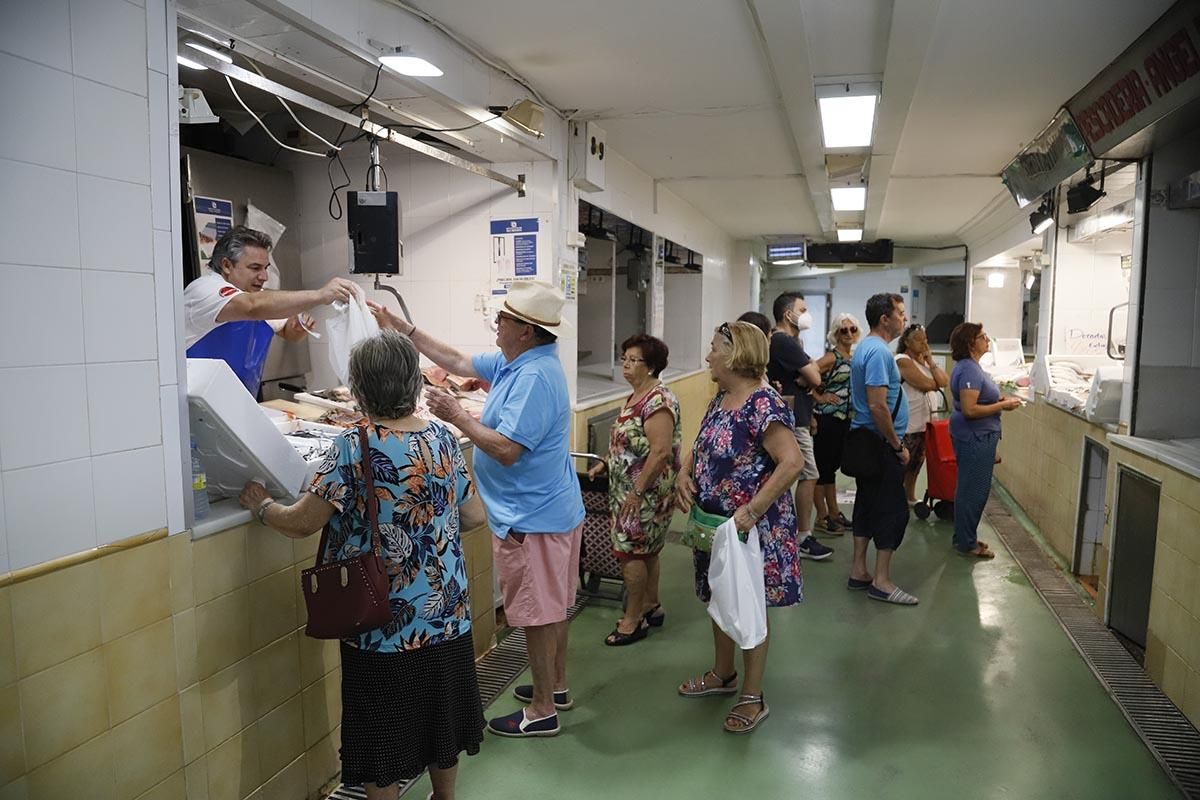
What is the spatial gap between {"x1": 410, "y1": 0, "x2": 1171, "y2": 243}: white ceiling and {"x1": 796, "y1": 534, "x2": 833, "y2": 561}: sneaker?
2.53m

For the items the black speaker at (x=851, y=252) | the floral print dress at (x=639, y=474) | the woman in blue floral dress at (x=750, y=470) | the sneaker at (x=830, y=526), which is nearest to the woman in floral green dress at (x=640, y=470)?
the floral print dress at (x=639, y=474)

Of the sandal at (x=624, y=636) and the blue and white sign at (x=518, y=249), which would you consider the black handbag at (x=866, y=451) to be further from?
the blue and white sign at (x=518, y=249)

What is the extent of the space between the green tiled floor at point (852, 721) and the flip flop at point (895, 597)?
0.22ft

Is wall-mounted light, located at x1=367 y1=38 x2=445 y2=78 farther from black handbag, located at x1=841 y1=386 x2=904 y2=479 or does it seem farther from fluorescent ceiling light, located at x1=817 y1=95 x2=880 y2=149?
black handbag, located at x1=841 y1=386 x2=904 y2=479

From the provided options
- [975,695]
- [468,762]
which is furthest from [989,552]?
[468,762]

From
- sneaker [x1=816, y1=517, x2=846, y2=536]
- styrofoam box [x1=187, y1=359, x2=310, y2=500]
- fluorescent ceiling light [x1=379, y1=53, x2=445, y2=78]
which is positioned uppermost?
fluorescent ceiling light [x1=379, y1=53, x2=445, y2=78]

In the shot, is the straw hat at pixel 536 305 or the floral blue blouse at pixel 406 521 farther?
the straw hat at pixel 536 305

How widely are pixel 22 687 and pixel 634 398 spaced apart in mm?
2569

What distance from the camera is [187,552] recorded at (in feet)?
6.68

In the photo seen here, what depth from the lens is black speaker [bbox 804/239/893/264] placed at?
1103 cm

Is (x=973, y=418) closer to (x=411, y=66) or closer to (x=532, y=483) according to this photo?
(x=532, y=483)

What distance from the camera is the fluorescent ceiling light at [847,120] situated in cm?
412

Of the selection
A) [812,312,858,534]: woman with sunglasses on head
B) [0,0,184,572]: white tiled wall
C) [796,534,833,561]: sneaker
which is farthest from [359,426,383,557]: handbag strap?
[812,312,858,534]: woman with sunglasses on head

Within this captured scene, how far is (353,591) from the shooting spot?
6.47 ft
